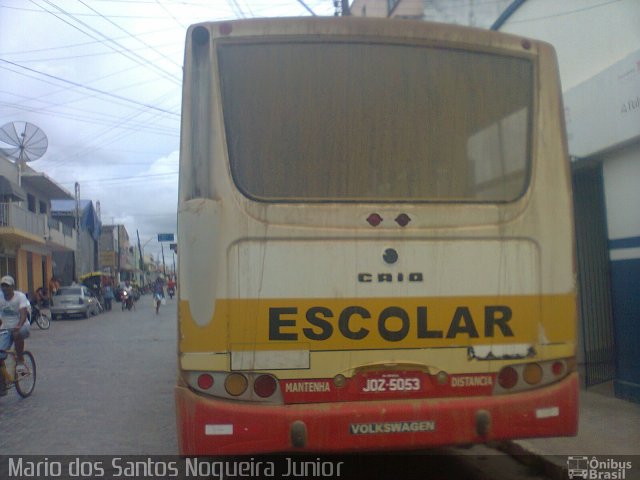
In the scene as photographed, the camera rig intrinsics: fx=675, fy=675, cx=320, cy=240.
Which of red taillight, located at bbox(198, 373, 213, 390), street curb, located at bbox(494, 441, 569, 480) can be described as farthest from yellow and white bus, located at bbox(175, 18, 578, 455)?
street curb, located at bbox(494, 441, 569, 480)

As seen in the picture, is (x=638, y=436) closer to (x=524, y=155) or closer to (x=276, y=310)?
(x=524, y=155)

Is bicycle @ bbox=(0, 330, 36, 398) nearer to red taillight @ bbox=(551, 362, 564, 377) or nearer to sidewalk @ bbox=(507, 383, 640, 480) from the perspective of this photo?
sidewalk @ bbox=(507, 383, 640, 480)

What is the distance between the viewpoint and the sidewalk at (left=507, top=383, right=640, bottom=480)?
564cm

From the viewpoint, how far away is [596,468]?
17.6 feet

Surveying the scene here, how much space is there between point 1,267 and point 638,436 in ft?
103

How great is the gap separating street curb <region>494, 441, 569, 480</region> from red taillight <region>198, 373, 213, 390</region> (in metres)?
3.04

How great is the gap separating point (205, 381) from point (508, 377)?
1.98 meters

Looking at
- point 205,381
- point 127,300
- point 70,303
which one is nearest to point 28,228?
point 70,303

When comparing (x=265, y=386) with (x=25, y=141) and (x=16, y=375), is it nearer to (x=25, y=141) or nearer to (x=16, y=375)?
(x=16, y=375)

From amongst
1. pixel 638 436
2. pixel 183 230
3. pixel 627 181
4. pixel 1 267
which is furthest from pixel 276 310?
pixel 1 267

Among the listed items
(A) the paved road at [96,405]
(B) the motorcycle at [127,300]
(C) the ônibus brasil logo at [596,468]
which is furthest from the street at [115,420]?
(B) the motorcycle at [127,300]

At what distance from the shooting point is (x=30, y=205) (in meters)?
39.1

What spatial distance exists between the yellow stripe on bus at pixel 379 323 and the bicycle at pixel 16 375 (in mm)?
5465

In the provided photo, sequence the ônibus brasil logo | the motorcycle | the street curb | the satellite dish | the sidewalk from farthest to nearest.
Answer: the motorcycle, the satellite dish, the sidewalk, the street curb, the ônibus brasil logo
